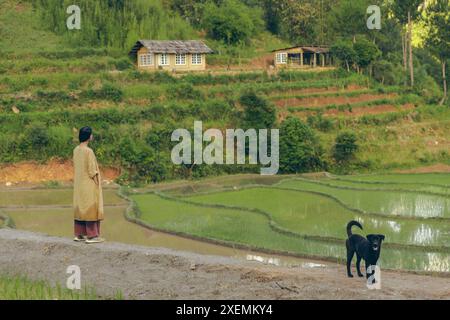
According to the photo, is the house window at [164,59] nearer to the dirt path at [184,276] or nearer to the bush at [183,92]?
the bush at [183,92]

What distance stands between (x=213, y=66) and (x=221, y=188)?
54.1 feet

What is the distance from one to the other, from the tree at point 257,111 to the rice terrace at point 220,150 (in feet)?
0.30

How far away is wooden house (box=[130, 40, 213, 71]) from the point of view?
142ft

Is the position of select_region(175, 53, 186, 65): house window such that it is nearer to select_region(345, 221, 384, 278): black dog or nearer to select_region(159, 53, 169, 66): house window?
select_region(159, 53, 169, 66): house window

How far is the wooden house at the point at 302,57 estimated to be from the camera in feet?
160

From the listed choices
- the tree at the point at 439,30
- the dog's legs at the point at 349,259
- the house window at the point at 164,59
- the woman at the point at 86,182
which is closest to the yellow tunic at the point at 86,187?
the woman at the point at 86,182

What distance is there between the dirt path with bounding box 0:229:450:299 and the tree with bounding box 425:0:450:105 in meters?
33.6

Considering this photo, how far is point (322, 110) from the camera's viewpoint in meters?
41.6

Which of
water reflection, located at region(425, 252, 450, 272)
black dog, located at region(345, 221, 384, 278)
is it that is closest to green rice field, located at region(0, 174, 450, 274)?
water reflection, located at region(425, 252, 450, 272)

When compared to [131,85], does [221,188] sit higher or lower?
lower

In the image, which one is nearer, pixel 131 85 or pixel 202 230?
pixel 202 230
